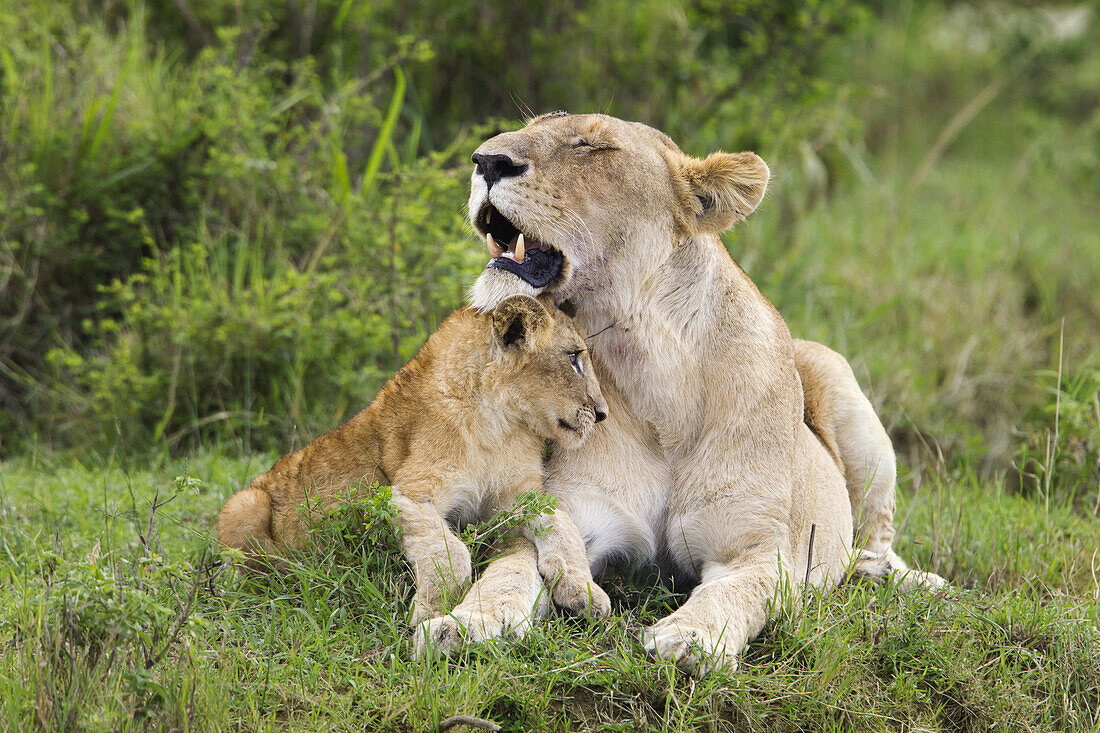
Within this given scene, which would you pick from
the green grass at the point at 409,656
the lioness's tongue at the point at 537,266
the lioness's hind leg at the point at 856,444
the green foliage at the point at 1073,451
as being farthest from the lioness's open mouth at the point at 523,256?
the green foliage at the point at 1073,451

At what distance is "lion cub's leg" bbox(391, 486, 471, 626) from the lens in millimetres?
3211

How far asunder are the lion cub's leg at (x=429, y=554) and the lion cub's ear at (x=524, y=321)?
576 millimetres

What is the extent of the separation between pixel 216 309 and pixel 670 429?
2807 millimetres

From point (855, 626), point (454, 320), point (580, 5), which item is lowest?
point (855, 626)

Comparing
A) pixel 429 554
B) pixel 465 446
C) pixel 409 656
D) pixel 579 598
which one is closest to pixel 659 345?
pixel 465 446

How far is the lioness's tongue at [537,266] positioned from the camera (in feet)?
11.1

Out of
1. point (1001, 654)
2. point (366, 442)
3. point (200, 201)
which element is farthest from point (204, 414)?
point (1001, 654)

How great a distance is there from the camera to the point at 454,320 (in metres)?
3.80

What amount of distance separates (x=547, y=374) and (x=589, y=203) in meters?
0.54

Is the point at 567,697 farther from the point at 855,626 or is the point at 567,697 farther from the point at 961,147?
the point at 961,147

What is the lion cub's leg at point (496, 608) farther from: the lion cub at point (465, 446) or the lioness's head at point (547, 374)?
the lioness's head at point (547, 374)

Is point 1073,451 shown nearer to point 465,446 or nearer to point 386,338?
point 465,446

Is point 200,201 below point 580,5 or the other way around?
below

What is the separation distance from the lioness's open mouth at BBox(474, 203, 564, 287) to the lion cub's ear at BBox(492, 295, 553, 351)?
7 centimetres
